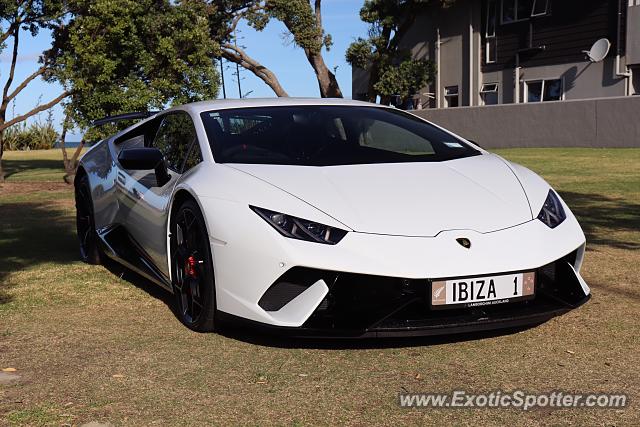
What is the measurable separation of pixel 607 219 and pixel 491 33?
74.6 feet

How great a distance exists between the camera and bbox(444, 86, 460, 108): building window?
3141 centimetres

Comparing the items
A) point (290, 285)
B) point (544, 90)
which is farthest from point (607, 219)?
point (544, 90)

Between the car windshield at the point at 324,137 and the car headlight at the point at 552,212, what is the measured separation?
68cm

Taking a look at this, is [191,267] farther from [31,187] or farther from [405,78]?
[405,78]

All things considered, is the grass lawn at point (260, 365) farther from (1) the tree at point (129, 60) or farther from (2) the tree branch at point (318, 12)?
(2) the tree branch at point (318, 12)

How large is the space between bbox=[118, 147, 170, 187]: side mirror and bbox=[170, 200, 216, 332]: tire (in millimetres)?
469

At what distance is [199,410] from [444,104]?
2957 cm

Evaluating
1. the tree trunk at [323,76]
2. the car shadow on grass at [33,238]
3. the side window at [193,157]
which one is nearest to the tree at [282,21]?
the tree trunk at [323,76]

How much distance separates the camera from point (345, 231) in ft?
12.0

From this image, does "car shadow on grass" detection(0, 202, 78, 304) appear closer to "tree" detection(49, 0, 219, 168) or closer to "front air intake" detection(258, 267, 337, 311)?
"front air intake" detection(258, 267, 337, 311)

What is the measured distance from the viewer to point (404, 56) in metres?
30.5

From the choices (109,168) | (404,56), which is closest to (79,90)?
(109,168)

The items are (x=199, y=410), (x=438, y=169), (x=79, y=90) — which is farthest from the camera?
(x=79, y=90)

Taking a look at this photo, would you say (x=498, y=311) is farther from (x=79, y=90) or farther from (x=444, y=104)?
(x=444, y=104)
